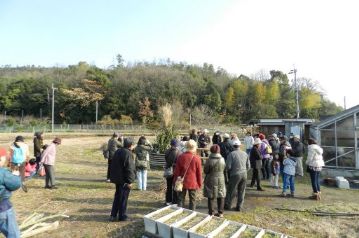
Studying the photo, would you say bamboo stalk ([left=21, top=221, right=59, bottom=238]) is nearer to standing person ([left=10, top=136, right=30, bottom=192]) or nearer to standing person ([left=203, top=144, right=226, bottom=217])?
standing person ([left=203, top=144, right=226, bottom=217])

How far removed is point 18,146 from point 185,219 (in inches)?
238

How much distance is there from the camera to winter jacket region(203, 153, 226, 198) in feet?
25.7

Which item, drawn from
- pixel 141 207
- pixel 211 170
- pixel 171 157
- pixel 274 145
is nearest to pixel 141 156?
pixel 171 157

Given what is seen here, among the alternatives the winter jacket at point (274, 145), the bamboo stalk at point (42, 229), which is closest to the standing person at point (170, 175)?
the bamboo stalk at point (42, 229)

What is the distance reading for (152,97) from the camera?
206ft

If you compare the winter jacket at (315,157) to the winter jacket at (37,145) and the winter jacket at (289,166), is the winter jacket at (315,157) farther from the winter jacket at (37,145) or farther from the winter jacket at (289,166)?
the winter jacket at (37,145)

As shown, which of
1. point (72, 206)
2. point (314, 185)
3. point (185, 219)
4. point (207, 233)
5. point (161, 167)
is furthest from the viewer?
point (161, 167)

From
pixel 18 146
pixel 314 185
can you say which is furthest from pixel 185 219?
pixel 18 146

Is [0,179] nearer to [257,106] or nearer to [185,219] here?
[185,219]

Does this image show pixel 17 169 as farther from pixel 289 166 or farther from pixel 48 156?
pixel 289 166

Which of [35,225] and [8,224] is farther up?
[8,224]

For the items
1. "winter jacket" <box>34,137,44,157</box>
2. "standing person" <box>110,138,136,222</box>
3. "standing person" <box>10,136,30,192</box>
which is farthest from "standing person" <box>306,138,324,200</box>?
"winter jacket" <box>34,137,44,157</box>

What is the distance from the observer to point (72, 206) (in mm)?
9070

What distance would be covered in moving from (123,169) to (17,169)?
441 cm
